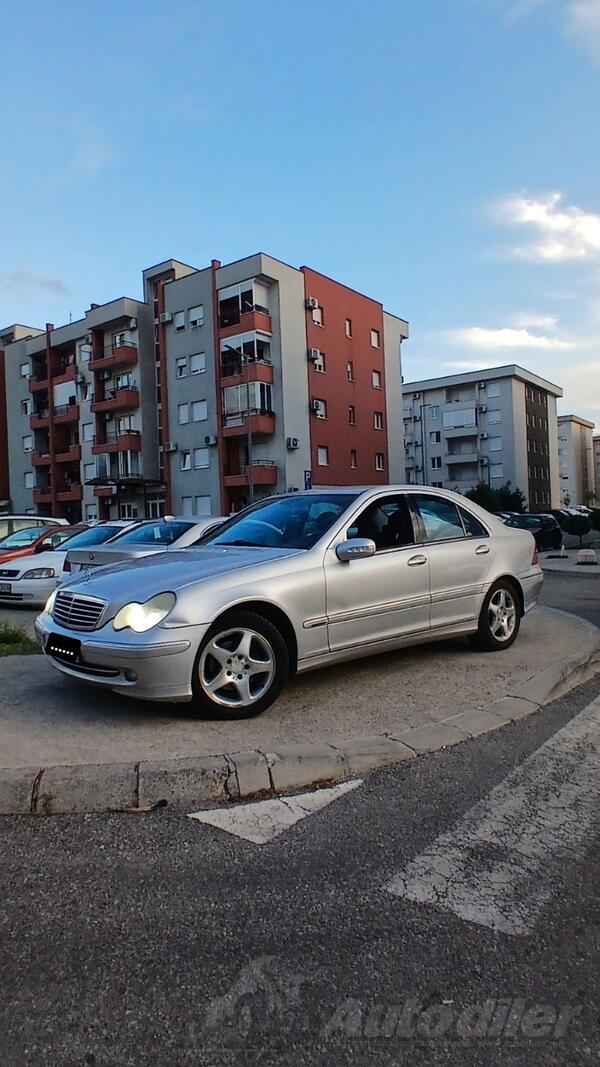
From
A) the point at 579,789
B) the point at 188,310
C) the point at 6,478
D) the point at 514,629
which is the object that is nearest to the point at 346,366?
the point at 188,310

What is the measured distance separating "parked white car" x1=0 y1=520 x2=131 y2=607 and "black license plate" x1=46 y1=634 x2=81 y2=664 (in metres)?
6.99

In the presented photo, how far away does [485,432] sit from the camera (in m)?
72.9

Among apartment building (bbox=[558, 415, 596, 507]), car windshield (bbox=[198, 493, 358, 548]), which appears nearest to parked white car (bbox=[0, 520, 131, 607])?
car windshield (bbox=[198, 493, 358, 548])

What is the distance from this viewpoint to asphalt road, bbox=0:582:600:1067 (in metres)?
1.90

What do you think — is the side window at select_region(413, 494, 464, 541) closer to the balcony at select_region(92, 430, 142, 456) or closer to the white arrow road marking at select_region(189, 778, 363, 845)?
the white arrow road marking at select_region(189, 778, 363, 845)

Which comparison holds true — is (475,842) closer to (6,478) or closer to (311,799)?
(311,799)

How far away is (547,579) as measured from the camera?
47.9ft

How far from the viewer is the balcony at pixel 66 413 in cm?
5244

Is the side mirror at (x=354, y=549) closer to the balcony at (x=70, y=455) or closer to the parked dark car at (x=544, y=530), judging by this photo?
the parked dark car at (x=544, y=530)

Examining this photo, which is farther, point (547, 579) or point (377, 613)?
point (547, 579)

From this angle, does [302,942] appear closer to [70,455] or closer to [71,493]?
[71,493]

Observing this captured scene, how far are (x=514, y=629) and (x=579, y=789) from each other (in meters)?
3.09

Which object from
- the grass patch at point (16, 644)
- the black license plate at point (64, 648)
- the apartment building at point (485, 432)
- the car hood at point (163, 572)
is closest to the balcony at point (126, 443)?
the apartment building at point (485, 432)

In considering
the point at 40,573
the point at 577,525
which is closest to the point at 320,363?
the point at 577,525
